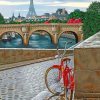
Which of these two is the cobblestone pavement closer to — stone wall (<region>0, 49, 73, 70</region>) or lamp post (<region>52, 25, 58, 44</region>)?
stone wall (<region>0, 49, 73, 70</region>)

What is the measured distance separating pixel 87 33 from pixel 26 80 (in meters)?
56.9

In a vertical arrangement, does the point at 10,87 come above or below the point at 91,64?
below

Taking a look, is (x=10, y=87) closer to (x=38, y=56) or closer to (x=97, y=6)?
(x=38, y=56)

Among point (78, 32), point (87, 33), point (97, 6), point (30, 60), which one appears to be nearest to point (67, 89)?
point (30, 60)

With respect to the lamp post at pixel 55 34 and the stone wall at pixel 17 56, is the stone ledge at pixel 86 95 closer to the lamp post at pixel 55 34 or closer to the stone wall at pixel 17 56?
the stone wall at pixel 17 56

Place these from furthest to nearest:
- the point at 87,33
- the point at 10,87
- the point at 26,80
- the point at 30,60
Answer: the point at 87,33
the point at 30,60
the point at 26,80
the point at 10,87

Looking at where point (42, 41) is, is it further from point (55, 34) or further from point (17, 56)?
point (17, 56)

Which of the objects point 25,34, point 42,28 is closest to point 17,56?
point 42,28

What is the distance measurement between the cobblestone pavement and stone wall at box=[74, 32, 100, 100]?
385 centimetres

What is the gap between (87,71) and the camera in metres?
5.88

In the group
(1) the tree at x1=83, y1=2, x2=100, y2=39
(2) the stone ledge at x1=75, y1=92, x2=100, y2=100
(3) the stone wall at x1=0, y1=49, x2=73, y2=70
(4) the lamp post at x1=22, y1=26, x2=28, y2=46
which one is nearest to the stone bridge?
(4) the lamp post at x1=22, y1=26, x2=28, y2=46

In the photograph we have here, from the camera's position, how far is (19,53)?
19766mm

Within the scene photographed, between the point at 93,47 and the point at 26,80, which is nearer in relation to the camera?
the point at 93,47

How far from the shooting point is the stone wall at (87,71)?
582 centimetres
